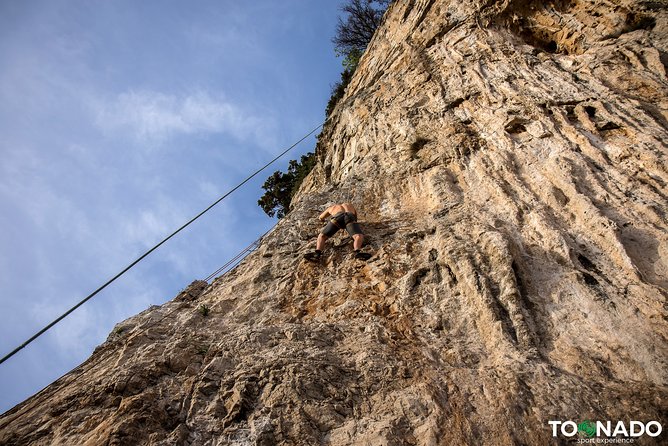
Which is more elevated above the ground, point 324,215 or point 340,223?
point 324,215

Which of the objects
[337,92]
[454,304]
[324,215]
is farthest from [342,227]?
[337,92]

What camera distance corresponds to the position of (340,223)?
21.6 ft

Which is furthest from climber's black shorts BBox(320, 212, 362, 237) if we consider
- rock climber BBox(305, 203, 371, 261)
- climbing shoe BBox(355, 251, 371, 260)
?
climbing shoe BBox(355, 251, 371, 260)

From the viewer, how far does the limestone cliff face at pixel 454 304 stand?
11.5 ft

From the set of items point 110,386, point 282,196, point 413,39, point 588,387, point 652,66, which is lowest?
point 588,387

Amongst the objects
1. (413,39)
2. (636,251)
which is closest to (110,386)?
(636,251)

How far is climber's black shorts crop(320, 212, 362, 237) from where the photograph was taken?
644 centimetres

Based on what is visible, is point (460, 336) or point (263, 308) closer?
point (460, 336)

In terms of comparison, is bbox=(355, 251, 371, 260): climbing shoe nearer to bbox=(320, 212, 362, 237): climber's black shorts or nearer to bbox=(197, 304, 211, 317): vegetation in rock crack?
bbox=(320, 212, 362, 237): climber's black shorts

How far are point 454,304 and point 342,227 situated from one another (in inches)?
96.3

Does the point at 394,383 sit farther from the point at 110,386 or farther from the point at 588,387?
the point at 110,386

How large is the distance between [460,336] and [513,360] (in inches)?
25.7

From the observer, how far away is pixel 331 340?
14.7 feet

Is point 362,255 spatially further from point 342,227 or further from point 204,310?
point 204,310
